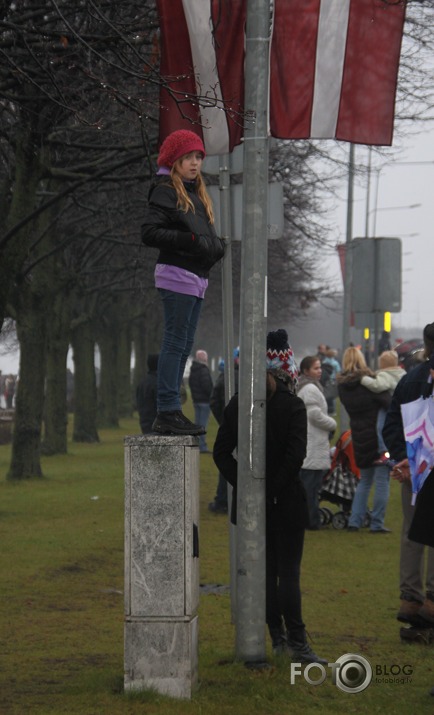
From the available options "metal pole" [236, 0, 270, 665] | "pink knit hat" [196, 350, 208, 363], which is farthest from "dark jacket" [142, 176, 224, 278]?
"pink knit hat" [196, 350, 208, 363]

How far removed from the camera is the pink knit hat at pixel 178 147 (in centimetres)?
753

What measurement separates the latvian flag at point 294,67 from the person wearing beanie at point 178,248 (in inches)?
34.7

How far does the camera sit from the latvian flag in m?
8.58

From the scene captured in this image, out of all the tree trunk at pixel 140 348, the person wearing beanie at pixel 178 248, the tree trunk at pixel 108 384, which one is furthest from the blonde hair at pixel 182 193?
the tree trunk at pixel 140 348

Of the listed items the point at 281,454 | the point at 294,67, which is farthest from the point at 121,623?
the point at 294,67

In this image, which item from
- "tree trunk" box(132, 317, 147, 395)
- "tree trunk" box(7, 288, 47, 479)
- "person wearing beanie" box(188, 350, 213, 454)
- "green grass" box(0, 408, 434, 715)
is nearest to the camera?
"green grass" box(0, 408, 434, 715)

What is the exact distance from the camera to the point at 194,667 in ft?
24.6

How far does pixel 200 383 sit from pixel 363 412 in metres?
13.4

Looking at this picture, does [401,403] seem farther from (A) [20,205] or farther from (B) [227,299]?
(A) [20,205]

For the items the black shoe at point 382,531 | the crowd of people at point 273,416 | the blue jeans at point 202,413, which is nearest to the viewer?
the crowd of people at point 273,416

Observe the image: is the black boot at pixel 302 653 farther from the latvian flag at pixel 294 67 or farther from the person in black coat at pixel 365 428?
the person in black coat at pixel 365 428

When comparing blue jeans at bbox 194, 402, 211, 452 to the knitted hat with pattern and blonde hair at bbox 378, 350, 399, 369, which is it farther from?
the knitted hat with pattern

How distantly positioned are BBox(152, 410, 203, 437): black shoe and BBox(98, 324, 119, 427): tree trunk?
3119 cm

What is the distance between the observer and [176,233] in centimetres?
738
